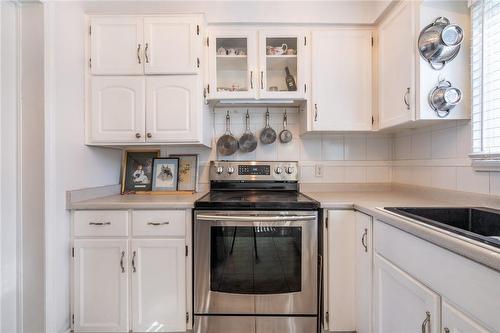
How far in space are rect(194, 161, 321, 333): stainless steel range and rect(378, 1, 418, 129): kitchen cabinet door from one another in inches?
30.1

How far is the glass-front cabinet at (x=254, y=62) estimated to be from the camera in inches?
74.0

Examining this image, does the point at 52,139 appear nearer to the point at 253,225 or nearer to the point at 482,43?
the point at 253,225

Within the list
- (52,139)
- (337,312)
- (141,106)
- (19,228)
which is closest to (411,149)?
(337,312)

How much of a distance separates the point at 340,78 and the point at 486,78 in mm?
798

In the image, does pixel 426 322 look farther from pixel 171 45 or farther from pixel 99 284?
pixel 171 45

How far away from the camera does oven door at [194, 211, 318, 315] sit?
156 centimetres

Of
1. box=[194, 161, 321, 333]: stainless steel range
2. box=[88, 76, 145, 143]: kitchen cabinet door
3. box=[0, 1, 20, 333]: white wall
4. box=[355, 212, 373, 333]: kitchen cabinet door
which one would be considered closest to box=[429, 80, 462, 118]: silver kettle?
box=[355, 212, 373, 333]: kitchen cabinet door

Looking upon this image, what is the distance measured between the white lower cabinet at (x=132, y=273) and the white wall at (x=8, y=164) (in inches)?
11.2

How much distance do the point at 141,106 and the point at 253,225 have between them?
3.63 ft

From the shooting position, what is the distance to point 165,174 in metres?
2.15

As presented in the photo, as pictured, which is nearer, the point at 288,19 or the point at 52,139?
the point at 52,139

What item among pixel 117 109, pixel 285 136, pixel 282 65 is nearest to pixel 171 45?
pixel 117 109

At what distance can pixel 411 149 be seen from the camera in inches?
76.1

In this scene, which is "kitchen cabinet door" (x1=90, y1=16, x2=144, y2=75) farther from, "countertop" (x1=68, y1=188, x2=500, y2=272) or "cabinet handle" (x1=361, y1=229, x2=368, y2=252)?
"cabinet handle" (x1=361, y1=229, x2=368, y2=252)
